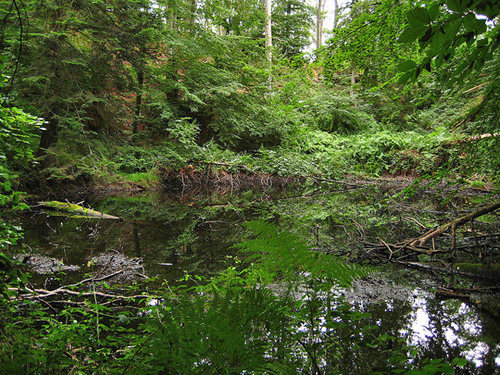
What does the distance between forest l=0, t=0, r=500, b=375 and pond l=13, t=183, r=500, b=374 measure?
0.17 ft

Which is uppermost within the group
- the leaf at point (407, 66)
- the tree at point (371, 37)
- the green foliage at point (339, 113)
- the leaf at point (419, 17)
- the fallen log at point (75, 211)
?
the green foliage at point (339, 113)

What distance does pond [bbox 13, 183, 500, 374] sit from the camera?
1.90 m

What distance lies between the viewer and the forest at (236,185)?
133 cm

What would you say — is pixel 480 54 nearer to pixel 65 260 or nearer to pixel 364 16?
pixel 364 16

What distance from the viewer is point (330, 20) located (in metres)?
26.7

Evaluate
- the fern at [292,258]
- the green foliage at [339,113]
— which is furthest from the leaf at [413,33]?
the green foliage at [339,113]

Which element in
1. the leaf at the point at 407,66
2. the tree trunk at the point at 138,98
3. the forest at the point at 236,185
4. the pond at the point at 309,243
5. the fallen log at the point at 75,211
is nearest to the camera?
the leaf at the point at 407,66

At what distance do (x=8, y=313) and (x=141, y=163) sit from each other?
9494mm

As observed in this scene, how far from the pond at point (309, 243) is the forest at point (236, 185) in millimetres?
51

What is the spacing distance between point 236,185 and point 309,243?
776 cm

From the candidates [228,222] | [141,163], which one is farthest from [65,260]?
[141,163]

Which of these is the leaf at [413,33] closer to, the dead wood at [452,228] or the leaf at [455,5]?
the leaf at [455,5]

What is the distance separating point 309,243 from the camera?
3.73 metres

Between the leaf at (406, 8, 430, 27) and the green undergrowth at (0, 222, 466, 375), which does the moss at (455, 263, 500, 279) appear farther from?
the leaf at (406, 8, 430, 27)
